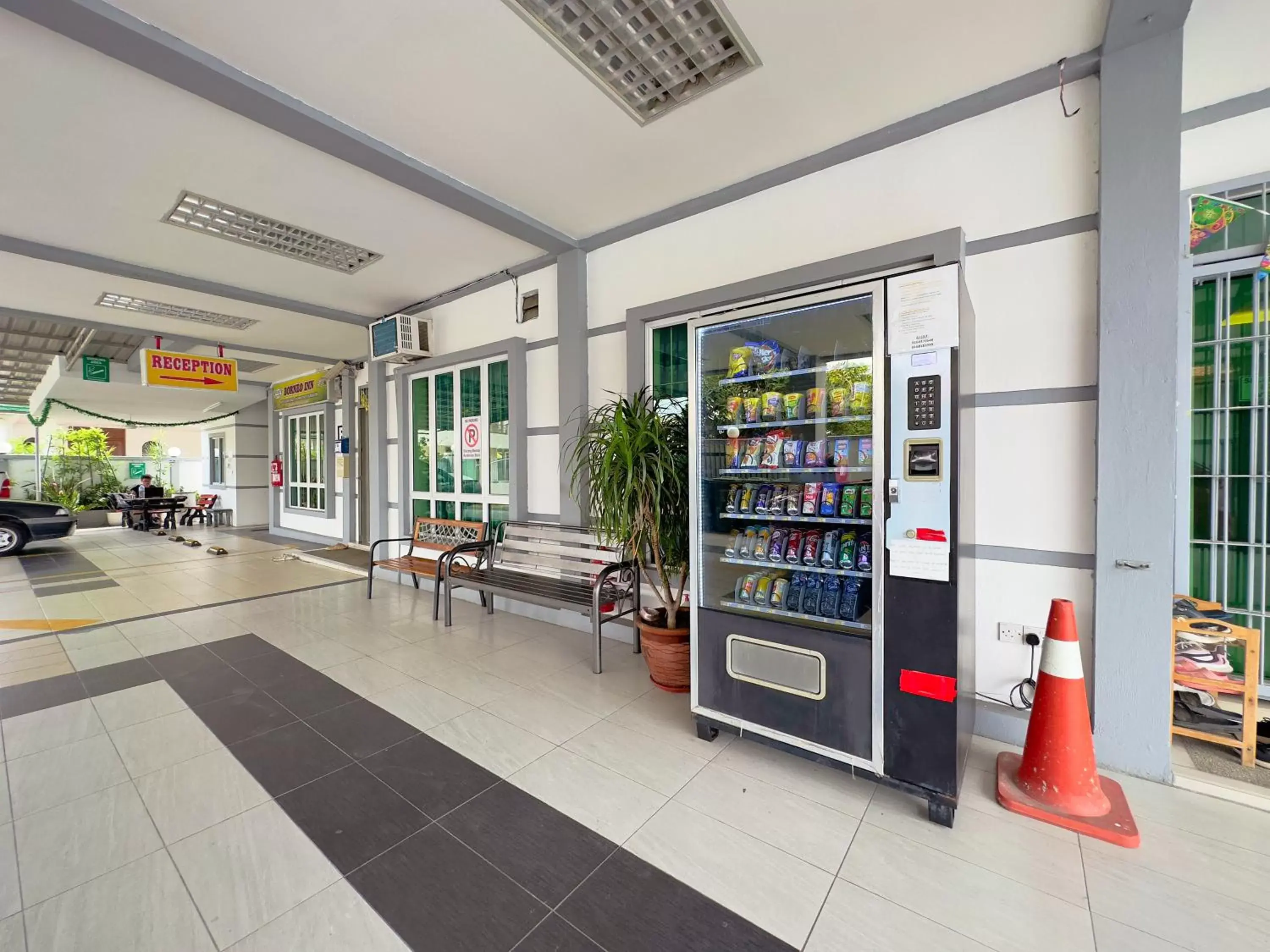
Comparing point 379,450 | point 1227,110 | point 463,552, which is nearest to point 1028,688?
point 1227,110

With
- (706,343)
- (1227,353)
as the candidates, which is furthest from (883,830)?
(1227,353)

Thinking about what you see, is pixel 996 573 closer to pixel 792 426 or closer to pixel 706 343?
pixel 792 426

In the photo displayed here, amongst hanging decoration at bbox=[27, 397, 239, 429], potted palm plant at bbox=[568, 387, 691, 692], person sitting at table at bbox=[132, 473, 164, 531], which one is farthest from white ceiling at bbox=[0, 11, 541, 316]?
person sitting at table at bbox=[132, 473, 164, 531]

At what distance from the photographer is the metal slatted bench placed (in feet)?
11.6

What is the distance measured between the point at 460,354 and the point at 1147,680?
5.38m

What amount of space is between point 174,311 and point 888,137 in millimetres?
7304

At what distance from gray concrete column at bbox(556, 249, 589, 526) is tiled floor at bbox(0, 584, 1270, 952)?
1787 millimetres

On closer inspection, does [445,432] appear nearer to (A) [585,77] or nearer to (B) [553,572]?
(B) [553,572]

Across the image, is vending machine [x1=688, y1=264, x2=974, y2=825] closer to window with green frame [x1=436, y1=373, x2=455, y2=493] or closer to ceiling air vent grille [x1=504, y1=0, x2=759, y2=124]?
ceiling air vent grille [x1=504, y1=0, x2=759, y2=124]

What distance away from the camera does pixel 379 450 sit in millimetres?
6320

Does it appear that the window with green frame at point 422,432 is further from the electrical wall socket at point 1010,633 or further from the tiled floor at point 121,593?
the electrical wall socket at point 1010,633

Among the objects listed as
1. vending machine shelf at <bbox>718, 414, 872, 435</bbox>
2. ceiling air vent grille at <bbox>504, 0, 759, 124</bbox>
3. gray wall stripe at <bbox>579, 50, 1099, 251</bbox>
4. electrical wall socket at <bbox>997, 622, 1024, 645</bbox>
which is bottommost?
electrical wall socket at <bbox>997, 622, 1024, 645</bbox>

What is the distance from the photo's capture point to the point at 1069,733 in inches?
79.8

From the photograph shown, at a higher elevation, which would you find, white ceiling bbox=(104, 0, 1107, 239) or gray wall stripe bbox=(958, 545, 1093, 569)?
white ceiling bbox=(104, 0, 1107, 239)
